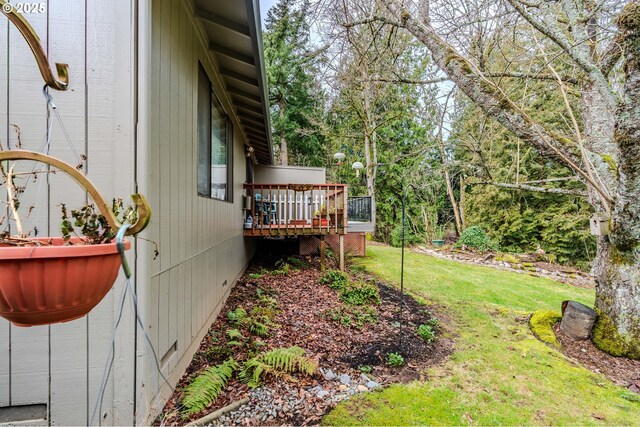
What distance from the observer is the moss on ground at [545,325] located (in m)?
3.81

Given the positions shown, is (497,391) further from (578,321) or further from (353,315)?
(578,321)

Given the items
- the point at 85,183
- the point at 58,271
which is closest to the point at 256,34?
the point at 85,183

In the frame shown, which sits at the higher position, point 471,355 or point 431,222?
point 431,222

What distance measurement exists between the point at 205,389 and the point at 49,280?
68.2 inches

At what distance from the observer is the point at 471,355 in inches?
131

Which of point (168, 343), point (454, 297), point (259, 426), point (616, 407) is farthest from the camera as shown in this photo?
point (454, 297)

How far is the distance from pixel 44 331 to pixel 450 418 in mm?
2872

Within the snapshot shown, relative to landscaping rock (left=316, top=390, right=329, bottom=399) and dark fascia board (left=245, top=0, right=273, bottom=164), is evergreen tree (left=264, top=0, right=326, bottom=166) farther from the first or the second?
landscaping rock (left=316, top=390, right=329, bottom=399)

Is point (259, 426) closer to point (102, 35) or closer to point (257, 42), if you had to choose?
point (102, 35)

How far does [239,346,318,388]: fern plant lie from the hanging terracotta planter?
187 centimetres

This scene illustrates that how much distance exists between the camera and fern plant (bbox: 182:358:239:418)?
2.06 meters

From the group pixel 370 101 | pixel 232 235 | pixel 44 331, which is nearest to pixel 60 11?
pixel 44 331

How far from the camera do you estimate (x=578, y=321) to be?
12.4ft

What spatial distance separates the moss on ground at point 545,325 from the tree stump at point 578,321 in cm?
19
